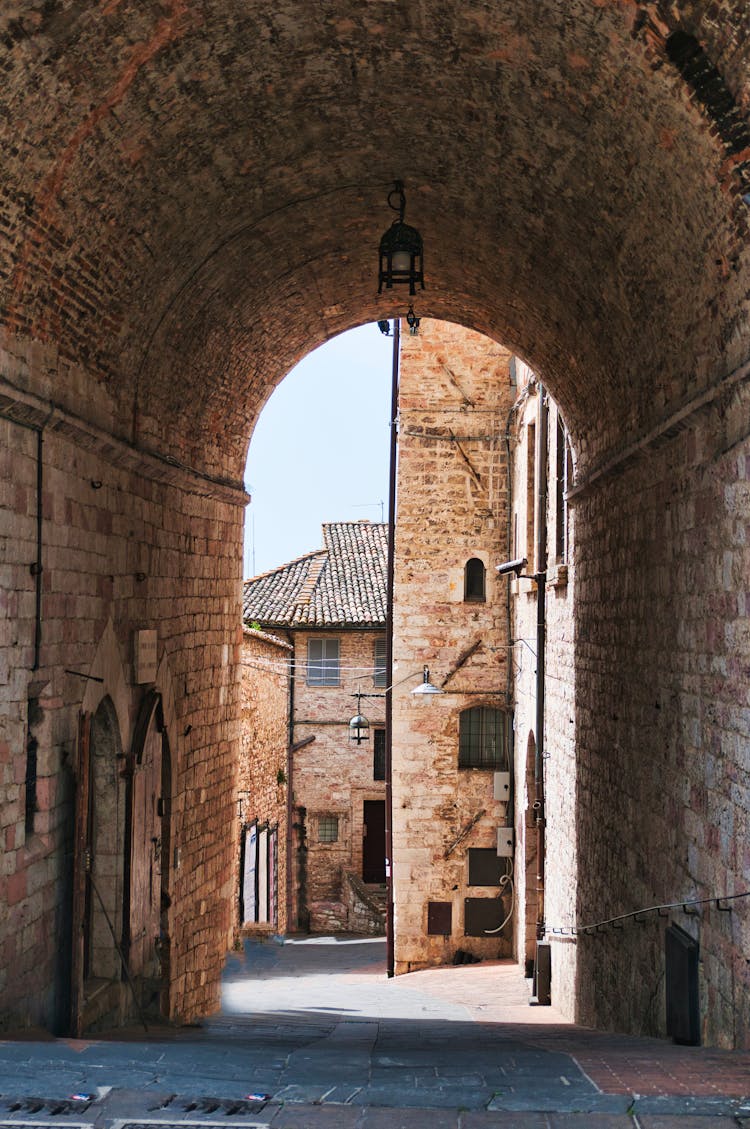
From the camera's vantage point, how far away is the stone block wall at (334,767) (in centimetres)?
3030

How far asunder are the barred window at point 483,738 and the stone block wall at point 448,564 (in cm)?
16

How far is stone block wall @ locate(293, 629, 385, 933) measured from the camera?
30.3 m

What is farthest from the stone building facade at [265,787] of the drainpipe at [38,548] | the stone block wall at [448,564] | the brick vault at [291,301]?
the drainpipe at [38,548]

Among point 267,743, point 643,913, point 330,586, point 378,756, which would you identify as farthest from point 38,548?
point 330,586

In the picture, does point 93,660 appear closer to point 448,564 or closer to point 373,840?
point 448,564

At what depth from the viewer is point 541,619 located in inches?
593

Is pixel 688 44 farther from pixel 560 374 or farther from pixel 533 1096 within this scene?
pixel 560 374

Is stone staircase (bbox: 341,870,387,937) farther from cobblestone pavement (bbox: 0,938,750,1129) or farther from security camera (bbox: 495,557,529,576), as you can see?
cobblestone pavement (bbox: 0,938,750,1129)

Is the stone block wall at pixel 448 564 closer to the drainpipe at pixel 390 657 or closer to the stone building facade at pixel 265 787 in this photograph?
the drainpipe at pixel 390 657

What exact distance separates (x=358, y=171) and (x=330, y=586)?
24.5m

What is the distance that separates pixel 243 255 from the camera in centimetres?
941

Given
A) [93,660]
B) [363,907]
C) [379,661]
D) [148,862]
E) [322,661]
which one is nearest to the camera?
[93,660]

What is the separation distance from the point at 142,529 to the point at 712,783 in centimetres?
476

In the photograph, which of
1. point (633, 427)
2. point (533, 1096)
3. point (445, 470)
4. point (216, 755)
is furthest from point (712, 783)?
point (445, 470)
